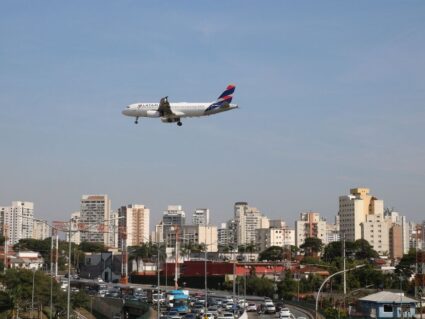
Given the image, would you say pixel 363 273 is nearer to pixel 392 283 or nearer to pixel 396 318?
pixel 392 283

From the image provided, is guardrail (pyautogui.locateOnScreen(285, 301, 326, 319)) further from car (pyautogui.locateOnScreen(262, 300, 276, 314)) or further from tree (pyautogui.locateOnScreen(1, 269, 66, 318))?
tree (pyautogui.locateOnScreen(1, 269, 66, 318))

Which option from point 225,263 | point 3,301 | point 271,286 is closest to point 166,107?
point 3,301

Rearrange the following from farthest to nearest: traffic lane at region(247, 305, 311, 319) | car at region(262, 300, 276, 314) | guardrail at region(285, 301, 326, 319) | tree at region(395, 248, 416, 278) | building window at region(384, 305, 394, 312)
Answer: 1. tree at region(395, 248, 416, 278)
2. car at region(262, 300, 276, 314)
3. traffic lane at region(247, 305, 311, 319)
4. guardrail at region(285, 301, 326, 319)
5. building window at region(384, 305, 394, 312)

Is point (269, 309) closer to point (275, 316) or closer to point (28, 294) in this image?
point (275, 316)

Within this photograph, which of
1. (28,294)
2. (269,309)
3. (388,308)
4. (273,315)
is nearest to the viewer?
(388,308)

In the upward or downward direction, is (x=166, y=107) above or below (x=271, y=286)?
above

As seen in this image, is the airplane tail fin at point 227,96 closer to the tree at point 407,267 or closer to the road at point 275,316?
the road at point 275,316

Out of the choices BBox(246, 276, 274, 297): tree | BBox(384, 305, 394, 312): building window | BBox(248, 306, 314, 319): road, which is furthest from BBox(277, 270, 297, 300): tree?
BBox(384, 305, 394, 312): building window

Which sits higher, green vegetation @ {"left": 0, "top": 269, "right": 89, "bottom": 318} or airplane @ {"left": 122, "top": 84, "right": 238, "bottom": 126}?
airplane @ {"left": 122, "top": 84, "right": 238, "bottom": 126}

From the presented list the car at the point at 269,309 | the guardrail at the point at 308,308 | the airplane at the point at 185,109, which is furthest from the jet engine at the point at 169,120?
the guardrail at the point at 308,308

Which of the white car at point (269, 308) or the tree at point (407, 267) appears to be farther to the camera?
the tree at point (407, 267)

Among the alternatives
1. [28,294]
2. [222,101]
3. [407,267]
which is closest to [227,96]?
[222,101]
